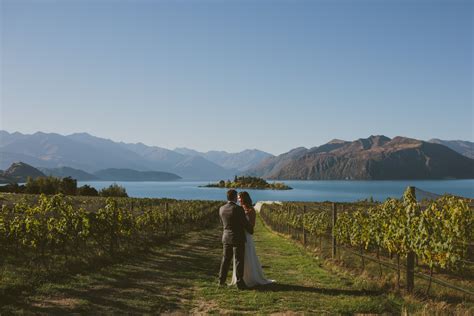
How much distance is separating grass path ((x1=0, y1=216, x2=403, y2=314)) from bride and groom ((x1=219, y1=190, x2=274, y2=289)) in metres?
0.33

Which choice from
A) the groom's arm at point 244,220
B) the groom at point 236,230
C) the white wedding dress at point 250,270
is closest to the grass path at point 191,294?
the white wedding dress at point 250,270

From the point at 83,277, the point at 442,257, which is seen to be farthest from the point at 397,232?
the point at 83,277

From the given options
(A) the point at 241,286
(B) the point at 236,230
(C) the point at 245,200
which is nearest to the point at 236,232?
(B) the point at 236,230

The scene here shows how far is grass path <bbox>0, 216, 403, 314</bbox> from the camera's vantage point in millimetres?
8148

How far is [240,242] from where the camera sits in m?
10.0

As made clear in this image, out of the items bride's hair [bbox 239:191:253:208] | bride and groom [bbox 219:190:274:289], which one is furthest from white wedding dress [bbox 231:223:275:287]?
bride's hair [bbox 239:191:253:208]

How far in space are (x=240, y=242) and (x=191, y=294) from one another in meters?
1.63

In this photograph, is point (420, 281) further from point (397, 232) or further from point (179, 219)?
point (179, 219)

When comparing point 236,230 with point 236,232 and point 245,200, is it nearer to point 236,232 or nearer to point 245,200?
point 236,232

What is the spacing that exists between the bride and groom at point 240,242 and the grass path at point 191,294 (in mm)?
328

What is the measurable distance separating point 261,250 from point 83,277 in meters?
9.22

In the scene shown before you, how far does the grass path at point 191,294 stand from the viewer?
8.15 m

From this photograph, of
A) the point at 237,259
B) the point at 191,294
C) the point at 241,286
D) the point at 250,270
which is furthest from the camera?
the point at 250,270

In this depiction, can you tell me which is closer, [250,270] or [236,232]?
[236,232]
